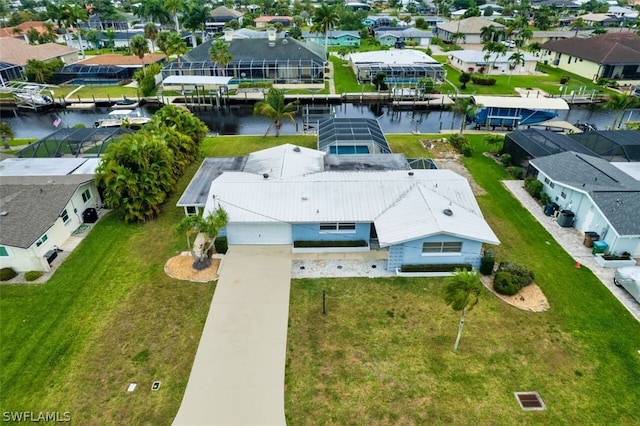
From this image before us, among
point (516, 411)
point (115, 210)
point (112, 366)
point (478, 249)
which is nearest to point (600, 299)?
point (478, 249)

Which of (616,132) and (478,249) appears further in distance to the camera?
(616,132)

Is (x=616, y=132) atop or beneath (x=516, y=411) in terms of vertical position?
atop

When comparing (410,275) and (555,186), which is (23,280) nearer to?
(410,275)

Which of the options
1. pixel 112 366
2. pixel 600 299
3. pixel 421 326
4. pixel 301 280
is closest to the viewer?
pixel 112 366

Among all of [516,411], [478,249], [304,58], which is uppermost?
[304,58]

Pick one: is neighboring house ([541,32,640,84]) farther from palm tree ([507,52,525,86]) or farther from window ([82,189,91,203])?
window ([82,189,91,203])

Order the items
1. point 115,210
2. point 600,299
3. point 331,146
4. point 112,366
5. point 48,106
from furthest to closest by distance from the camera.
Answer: point 48,106, point 331,146, point 115,210, point 600,299, point 112,366

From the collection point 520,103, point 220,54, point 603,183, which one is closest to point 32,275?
point 603,183
